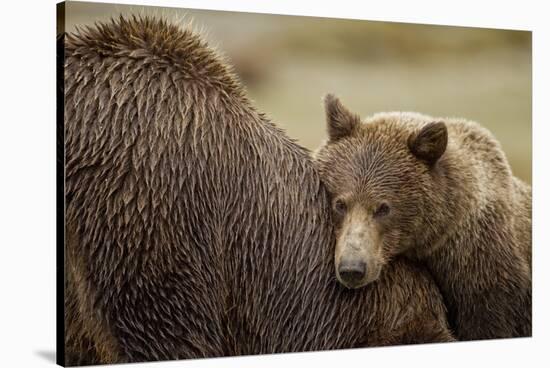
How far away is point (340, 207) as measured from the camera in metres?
6.54

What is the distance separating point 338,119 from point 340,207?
26.1 inches

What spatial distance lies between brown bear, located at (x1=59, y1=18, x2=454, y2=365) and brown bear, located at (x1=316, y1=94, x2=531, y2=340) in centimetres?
19

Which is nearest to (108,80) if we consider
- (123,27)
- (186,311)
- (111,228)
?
(123,27)

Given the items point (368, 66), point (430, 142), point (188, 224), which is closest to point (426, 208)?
point (430, 142)

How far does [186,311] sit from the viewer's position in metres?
6.18

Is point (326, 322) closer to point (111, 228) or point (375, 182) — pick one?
point (375, 182)

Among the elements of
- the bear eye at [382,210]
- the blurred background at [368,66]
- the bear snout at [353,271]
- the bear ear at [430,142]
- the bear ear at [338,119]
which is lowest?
the bear snout at [353,271]

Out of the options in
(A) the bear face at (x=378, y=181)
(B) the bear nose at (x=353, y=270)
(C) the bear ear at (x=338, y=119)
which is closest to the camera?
(B) the bear nose at (x=353, y=270)

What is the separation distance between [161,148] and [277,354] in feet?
5.97

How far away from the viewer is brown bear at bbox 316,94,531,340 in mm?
6441

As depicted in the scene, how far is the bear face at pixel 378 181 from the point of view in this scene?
6379 mm

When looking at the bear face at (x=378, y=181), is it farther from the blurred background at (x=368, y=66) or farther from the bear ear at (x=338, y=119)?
the blurred background at (x=368, y=66)

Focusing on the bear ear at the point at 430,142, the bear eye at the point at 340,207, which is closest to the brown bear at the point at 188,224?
the bear eye at the point at 340,207

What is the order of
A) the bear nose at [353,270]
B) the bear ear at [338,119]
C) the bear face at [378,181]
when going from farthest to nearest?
the bear ear at [338,119], the bear face at [378,181], the bear nose at [353,270]
